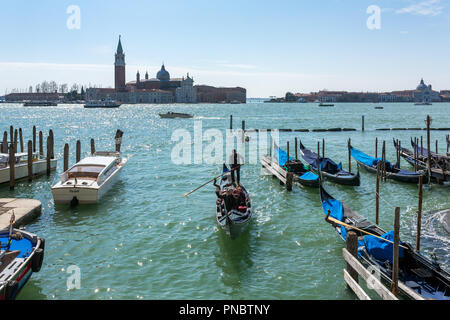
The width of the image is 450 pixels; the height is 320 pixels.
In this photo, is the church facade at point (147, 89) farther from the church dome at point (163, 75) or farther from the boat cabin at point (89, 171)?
the boat cabin at point (89, 171)

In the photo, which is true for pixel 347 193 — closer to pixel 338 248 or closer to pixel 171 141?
pixel 338 248

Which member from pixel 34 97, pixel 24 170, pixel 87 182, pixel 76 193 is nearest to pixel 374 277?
pixel 76 193

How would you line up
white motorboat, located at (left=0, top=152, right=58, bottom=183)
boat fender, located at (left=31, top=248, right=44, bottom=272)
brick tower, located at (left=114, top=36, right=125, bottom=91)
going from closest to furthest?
boat fender, located at (left=31, top=248, right=44, bottom=272)
white motorboat, located at (left=0, top=152, right=58, bottom=183)
brick tower, located at (left=114, top=36, right=125, bottom=91)

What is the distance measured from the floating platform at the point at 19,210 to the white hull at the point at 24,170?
4.14 m

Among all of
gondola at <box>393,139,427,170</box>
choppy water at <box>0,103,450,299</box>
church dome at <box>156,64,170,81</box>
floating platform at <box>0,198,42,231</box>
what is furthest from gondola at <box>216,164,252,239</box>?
church dome at <box>156,64,170,81</box>

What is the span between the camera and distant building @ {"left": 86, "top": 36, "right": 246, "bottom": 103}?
153875 millimetres

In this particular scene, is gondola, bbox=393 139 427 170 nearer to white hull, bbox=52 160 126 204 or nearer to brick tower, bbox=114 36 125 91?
white hull, bbox=52 160 126 204

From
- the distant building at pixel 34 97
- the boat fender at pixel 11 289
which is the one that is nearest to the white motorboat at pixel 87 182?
the boat fender at pixel 11 289

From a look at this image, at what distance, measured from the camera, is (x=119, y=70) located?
152250 millimetres

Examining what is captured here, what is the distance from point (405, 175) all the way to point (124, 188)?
11399 millimetres

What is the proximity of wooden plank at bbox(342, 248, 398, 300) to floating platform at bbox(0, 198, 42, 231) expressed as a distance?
8.21 metres

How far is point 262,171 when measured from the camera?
20.3 m

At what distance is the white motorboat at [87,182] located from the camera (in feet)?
44.4

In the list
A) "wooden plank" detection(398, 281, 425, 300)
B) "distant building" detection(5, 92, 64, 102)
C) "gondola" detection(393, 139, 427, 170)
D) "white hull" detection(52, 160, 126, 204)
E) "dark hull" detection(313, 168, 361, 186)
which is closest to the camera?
"wooden plank" detection(398, 281, 425, 300)
